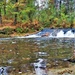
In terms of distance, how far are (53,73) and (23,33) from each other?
110ft

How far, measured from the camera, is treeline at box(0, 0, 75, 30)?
51.0 m

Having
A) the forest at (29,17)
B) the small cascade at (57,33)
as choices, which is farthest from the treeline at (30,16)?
the small cascade at (57,33)

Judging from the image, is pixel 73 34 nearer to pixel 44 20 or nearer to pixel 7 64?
pixel 44 20

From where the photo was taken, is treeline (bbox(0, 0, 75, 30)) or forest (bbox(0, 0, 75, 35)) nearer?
forest (bbox(0, 0, 75, 35))

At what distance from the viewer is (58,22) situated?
5194 centimetres

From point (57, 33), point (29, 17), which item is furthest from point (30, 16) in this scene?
point (57, 33)

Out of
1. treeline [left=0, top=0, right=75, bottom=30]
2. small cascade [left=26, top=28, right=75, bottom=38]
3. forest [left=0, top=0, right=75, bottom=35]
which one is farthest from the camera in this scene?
treeline [left=0, top=0, right=75, bottom=30]

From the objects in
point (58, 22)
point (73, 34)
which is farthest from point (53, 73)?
point (58, 22)

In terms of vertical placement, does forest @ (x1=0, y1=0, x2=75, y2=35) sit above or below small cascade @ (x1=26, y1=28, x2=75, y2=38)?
above

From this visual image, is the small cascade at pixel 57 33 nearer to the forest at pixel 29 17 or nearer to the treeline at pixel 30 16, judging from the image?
the forest at pixel 29 17

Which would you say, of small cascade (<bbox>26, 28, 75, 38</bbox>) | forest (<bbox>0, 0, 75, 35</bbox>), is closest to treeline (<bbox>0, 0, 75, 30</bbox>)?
forest (<bbox>0, 0, 75, 35</bbox>)

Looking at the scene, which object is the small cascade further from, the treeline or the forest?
the treeline

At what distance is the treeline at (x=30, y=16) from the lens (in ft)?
167

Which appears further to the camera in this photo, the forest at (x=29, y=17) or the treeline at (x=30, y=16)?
the treeline at (x=30, y=16)
